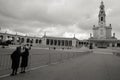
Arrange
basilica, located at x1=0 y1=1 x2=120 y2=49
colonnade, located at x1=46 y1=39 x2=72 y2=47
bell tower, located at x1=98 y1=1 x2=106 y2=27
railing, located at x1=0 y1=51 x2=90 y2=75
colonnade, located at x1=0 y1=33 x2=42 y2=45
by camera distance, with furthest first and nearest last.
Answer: colonnade, located at x1=46 y1=39 x2=72 y2=47 < colonnade, located at x1=0 y1=33 x2=42 y2=45 < bell tower, located at x1=98 y1=1 x2=106 y2=27 < basilica, located at x1=0 y1=1 x2=120 y2=49 < railing, located at x1=0 y1=51 x2=90 y2=75

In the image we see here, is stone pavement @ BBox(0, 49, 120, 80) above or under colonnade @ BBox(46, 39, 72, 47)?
under

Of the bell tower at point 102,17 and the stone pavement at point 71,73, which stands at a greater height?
the bell tower at point 102,17

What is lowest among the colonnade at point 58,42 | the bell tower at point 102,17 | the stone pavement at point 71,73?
the stone pavement at point 71,73

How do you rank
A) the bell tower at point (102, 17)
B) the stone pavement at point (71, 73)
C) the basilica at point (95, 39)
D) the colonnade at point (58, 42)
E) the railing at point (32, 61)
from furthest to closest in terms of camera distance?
the colonnade at point (58, 42)
the bell tower at point (102, 17)
the basilica at point (95, 39)
the railing at point (32, 61)
the stone pavement at point (71, 73)

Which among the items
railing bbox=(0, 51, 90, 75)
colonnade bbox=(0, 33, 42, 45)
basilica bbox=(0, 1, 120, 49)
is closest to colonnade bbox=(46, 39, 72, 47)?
basilica bbox=(0, 1, 120, 49)

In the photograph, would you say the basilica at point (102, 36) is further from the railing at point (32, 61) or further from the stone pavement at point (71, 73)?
the stone pavement at point (71, 73)

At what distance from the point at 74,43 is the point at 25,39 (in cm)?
5165

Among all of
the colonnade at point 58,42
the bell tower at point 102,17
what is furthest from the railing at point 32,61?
the colonnade at point 58,42

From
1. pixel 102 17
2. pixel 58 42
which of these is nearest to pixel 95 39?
pixel 102 17

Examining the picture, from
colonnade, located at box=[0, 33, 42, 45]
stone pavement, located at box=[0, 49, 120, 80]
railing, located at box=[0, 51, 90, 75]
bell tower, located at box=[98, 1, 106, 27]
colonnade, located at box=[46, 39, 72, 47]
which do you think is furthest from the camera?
colonnade, located at box=[46, 39, 72, 47]

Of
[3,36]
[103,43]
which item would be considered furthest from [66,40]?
[3,36]

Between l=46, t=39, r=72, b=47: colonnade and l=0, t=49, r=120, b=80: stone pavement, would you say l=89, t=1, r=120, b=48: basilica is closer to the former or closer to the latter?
l=46, t=39, r=72, b=47: colonnade

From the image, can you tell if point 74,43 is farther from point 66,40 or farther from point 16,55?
point 16,55

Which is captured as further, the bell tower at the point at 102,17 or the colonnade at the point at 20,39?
the colonnade at the point at 20,39
